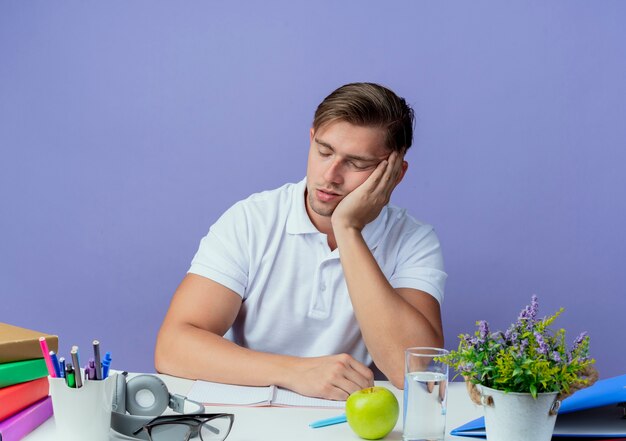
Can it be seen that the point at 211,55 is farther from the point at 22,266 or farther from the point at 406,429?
the point at 406,429

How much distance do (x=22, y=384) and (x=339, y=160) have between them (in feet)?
3.18

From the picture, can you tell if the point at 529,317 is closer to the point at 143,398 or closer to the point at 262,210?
the point at 143,398

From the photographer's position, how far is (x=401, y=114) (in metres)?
2.18

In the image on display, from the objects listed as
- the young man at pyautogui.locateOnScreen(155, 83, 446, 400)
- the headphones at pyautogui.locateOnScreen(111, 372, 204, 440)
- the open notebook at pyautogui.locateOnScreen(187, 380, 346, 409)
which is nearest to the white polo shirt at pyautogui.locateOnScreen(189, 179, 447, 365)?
the young man at pyautogui.locateOnScreen(155, 83, 446, 400)

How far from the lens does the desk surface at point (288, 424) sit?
1372 mm

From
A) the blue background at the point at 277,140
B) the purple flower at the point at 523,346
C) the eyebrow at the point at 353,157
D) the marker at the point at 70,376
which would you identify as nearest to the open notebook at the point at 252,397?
the marker at the point at 70,376

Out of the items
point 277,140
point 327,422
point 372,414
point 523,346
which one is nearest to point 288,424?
point 327,422

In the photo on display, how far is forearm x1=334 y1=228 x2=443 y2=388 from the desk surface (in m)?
0.26

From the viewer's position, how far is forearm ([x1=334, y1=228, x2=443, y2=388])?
1.92 meters


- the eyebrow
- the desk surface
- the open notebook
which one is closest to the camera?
the desk surface

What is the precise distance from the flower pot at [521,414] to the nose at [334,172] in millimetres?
959

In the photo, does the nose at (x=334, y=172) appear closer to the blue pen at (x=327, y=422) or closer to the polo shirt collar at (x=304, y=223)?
the polo shirt collar at (x=304, y=223)

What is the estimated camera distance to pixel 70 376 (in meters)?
1.23

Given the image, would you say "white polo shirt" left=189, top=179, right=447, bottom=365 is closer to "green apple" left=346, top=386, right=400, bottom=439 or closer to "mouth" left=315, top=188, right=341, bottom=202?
"mouth" left=315, top=188, right=341, bottom=202
